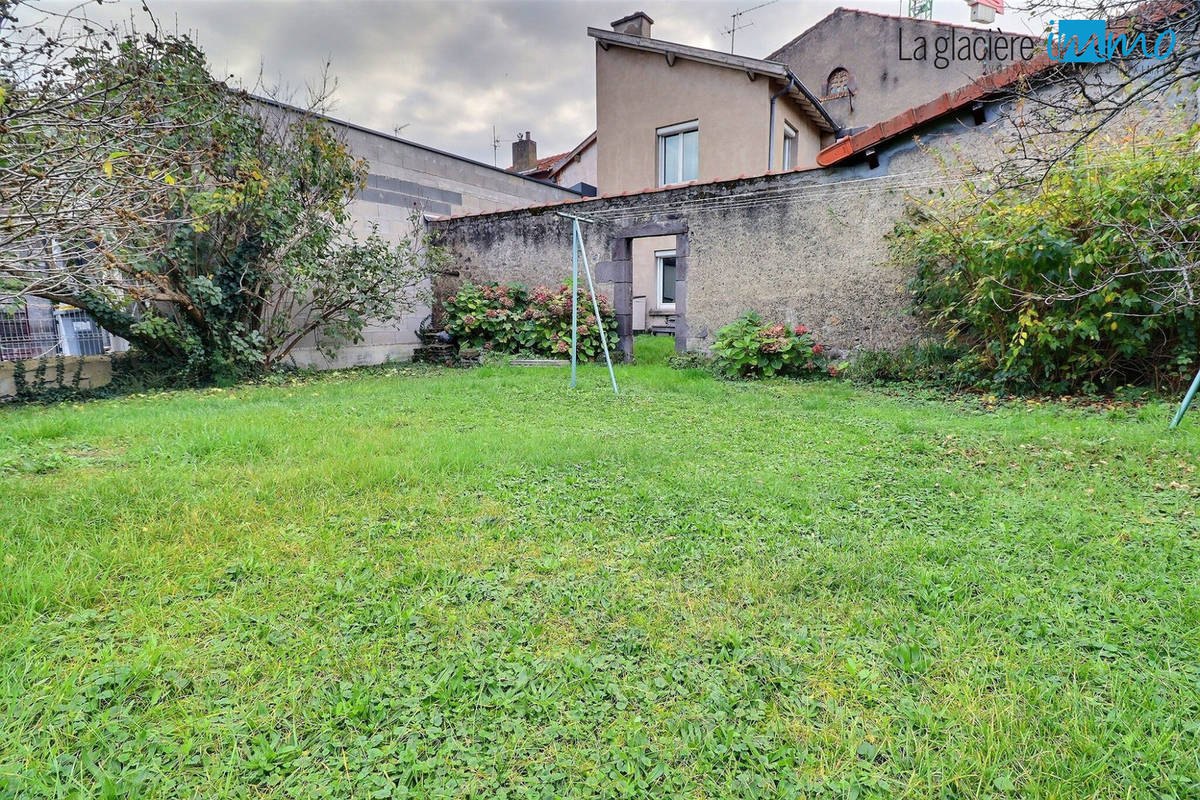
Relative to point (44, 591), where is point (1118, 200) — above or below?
above

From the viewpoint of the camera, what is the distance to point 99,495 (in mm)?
2637

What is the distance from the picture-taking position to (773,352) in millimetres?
6961

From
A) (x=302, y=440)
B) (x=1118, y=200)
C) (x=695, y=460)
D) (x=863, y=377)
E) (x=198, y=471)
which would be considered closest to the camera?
(x=198, y=471)

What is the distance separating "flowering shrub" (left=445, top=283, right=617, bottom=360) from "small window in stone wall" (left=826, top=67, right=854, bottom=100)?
10052 mm

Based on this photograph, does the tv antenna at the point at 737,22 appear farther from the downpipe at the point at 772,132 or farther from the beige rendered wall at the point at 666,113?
the downpipe at the point at 772,132

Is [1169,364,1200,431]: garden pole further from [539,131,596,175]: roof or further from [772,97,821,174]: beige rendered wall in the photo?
[539,131,596,175]: roof

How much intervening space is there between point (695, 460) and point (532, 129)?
18.9 metres

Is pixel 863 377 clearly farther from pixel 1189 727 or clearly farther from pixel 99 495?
pixel 99 495

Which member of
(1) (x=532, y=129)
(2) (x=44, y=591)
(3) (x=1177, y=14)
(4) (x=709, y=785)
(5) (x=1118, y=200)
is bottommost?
(4) (x=709, y=785)

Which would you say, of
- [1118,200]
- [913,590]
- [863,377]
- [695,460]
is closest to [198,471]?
[695,460]

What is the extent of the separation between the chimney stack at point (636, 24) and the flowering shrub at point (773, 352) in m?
9.44

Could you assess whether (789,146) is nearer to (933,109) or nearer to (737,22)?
(737,22)

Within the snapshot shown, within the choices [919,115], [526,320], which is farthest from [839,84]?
[526,320]

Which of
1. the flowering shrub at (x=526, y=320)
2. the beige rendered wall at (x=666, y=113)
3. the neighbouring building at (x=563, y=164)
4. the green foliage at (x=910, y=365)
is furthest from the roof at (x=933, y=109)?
the neighbouring building at (x=563, y=164)
